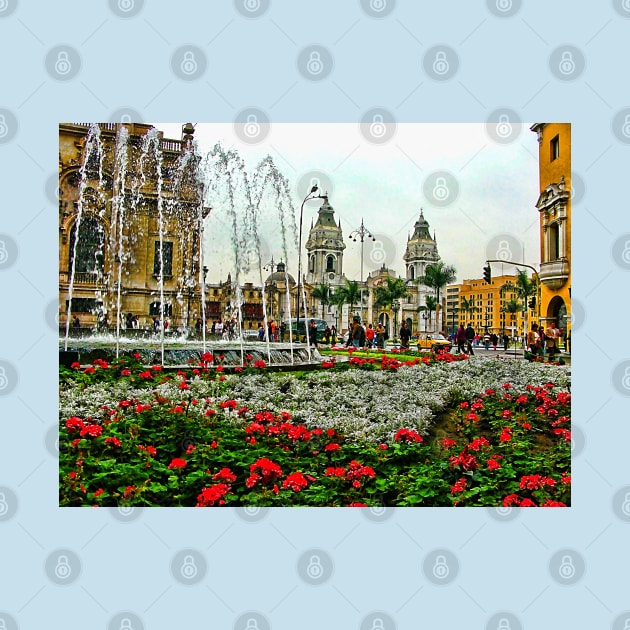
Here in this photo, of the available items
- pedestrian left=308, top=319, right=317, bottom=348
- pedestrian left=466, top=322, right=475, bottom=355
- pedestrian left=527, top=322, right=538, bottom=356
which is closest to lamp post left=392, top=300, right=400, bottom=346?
pedestrian left=466, top=322, right=475, bottom=355

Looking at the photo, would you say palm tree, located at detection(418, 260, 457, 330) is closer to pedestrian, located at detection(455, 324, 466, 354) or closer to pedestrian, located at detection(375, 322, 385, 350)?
pedestrian, located at detection(455, 324, 466, 354)

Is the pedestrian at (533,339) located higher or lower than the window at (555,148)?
lower

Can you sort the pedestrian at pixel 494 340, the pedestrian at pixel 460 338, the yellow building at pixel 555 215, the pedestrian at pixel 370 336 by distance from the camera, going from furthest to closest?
the pedestrian at pixel 370 336 → the pedestrian at pixel 460 338 → the pedestrian at pixel 494 340 → the yellow building at pixel 555 215

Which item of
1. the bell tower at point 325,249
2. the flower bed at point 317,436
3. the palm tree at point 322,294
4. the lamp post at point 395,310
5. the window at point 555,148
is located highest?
the window at point 555,148

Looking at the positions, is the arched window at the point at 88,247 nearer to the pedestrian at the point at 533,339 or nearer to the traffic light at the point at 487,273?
the traffic light at the point at 487,273

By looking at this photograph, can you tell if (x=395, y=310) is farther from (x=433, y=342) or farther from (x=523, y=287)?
(x=523, y=287)

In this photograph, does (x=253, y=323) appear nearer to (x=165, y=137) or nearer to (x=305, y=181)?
(x=305, y=181)

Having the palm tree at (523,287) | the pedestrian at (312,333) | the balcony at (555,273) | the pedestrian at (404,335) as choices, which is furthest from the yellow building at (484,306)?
the pedestrian at (312,333)

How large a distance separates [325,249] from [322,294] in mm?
533

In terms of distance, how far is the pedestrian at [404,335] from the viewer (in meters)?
6.54

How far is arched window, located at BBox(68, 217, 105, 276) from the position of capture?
5820mm

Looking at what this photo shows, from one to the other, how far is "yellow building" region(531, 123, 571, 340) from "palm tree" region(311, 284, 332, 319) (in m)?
2.23

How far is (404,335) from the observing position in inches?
263

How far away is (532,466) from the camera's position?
17.0 ft
